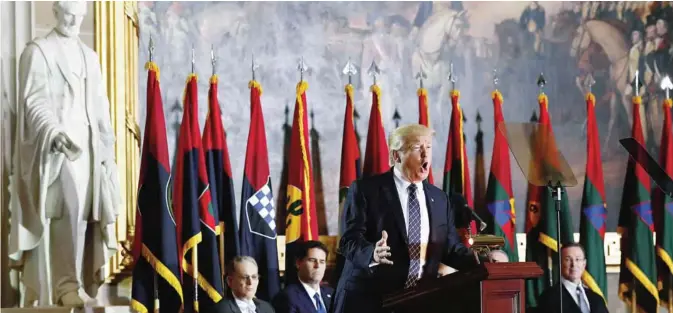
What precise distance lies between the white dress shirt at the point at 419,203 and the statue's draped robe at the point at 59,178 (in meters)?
2.72

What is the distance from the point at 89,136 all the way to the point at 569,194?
3.79 metres

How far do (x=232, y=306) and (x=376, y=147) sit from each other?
5.88 feet

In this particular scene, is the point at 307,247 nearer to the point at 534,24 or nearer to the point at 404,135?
the point at 404,135

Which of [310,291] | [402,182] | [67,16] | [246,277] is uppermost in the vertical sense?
[67,16]

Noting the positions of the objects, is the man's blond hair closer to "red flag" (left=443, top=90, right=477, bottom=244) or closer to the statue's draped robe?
the statue's draped robe

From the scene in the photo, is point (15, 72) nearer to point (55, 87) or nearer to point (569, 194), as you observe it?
point (55, 87)

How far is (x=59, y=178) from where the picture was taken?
25.3ft

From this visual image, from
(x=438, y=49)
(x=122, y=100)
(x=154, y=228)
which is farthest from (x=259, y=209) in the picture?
(x=438, y=49)

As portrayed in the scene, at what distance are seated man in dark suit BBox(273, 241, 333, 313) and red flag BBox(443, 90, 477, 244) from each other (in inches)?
50.7

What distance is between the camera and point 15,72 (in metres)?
8.02

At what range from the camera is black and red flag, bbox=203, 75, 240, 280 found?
8203 mm

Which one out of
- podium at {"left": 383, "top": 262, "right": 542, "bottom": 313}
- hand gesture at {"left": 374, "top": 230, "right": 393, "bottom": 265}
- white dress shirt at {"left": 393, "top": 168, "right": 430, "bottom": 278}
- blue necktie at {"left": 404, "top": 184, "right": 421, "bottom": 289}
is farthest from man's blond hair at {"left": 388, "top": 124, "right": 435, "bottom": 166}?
podium at {"left": 383, "top": 262, "right": 542, "bottom": 313}

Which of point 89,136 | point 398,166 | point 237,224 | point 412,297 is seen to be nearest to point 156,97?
point 89,136

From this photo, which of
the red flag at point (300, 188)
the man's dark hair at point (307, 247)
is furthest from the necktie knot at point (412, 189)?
the red flag at point (300, 188)
